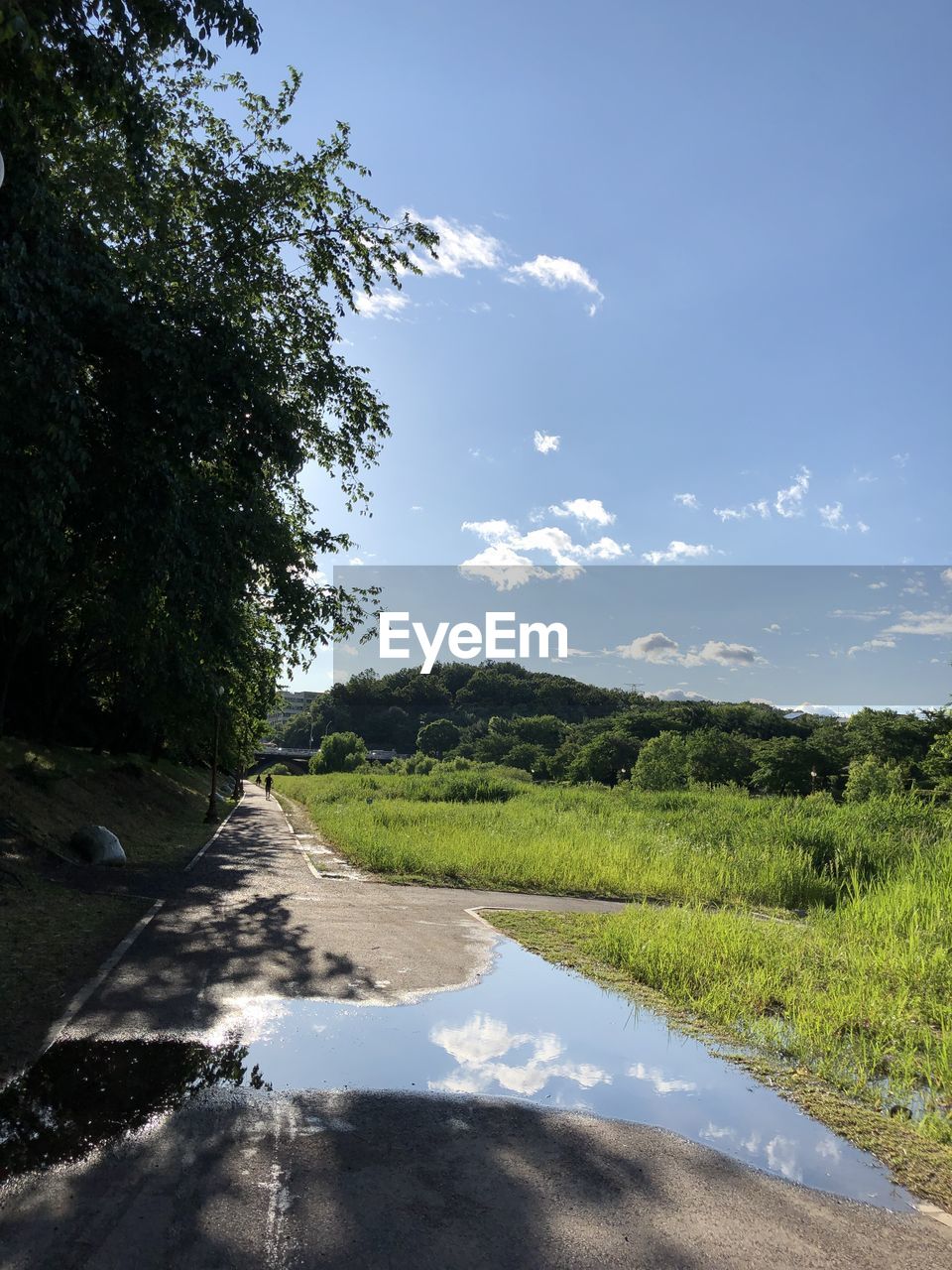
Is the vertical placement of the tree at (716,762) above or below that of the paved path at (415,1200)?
below

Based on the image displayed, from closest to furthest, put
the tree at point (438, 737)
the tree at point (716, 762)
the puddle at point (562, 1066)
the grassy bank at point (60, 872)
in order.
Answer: the puddle at point (562, 1066) < the grassy bank at point (60, 872) < the tree at point (716, 762) < the tree at point (438, 737)

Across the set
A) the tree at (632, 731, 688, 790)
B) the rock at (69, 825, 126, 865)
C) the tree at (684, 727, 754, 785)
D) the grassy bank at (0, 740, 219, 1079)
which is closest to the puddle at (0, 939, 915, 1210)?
the grassy bank at (0, 740, 219, 1079)

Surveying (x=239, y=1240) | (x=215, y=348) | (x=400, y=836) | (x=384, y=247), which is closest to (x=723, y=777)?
(x=400, y=836)

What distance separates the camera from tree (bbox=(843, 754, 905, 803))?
1879 inches

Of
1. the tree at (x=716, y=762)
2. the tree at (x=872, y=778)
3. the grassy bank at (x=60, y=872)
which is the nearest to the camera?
the grassy bank at (x=60, y=872)

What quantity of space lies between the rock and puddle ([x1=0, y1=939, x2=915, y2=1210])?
9172 mm

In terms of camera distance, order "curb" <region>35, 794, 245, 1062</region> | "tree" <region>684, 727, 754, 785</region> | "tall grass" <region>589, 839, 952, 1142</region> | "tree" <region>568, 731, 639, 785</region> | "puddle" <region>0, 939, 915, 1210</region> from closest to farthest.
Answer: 1. "puddle" <region>0, 939, 915, 1210</region>
2. "curb" <region>35, 794, 245, 1062</region>
3. "tall grass" <region>589, 839, 952, 1142</region>
4. "tree" <region>684, 727, 754, 785</region>
5. "tree" <region>568, 731, 639, 785</region>

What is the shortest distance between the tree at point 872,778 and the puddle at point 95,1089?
152 feet

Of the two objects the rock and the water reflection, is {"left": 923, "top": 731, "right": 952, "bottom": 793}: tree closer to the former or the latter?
the rock

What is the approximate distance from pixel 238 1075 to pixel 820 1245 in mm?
3305

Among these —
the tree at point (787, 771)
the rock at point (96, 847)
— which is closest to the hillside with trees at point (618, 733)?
the tree at point (787, 771)

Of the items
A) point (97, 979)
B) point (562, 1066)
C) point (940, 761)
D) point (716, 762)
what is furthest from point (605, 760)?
point (562, 1066)

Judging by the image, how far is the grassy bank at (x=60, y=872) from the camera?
6.72 m

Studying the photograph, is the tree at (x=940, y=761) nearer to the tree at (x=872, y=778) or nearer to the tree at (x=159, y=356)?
the tree at (x=872, y=778)
